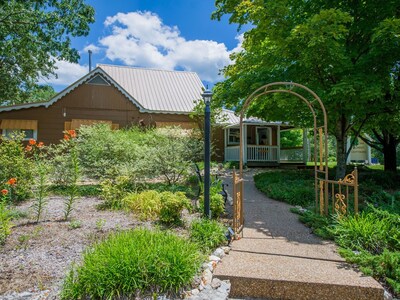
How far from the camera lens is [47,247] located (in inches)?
156

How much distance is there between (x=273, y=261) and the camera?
3904 mm

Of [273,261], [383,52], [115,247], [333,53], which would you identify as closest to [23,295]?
[115,247]

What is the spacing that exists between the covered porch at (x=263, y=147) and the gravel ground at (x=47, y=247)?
1186 cm

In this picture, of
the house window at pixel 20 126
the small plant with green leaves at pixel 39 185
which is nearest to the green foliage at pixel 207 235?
the small plant with green leaves at pixel 39 185

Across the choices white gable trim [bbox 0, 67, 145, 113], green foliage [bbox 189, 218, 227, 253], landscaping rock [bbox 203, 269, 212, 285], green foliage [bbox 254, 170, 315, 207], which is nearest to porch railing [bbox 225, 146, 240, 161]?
white gable trim [bbox 0, 67, 145, 113]

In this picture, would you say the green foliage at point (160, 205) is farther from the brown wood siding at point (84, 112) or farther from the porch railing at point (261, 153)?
the porch railing at point (261, 153)

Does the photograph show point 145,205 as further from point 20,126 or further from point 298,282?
point 20,126

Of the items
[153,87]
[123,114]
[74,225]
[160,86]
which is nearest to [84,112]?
[123,114]

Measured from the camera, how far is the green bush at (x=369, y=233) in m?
4.15

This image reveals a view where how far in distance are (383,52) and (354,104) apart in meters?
1.39

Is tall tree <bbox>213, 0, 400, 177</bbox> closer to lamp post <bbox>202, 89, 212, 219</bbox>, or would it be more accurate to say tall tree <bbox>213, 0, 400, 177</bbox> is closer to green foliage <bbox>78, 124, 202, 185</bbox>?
green foliage <bbox>78, 124, 202, 185</bbox>

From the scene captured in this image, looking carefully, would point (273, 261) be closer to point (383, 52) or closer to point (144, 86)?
point (383, 52)

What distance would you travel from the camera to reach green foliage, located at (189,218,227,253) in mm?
4215

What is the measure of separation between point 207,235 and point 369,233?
98.2 inches
